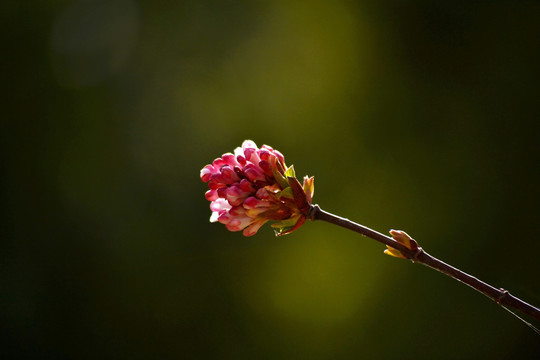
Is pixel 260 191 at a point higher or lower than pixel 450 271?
higher

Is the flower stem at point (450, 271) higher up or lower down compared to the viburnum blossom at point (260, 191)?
lower down

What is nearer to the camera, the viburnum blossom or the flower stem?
the flower stem

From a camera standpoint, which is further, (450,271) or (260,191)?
(260,191)

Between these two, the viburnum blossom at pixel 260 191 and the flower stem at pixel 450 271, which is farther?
the viburnum blossom at pixel 260 191

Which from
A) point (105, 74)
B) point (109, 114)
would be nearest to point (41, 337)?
point (109, 114)
